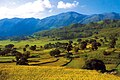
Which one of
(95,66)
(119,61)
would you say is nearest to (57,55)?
(119,61)

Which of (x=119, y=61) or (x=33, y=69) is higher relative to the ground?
(x=33, y=69)

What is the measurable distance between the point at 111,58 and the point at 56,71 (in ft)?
371

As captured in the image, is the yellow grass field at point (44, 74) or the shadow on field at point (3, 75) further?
the yellow grass field at point (44, 74)

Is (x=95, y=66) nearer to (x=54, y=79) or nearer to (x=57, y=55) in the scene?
(x=54, y=79)

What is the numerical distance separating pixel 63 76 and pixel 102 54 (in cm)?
12888

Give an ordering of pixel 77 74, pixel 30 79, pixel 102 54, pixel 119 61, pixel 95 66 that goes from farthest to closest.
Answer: pixel 102 54 < pixel 119 61 < pixel 95 66 < pixel 77 74 < pixel 30 79

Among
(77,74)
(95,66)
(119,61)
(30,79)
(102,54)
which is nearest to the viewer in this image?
(30,79)

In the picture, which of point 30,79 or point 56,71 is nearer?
point 30,79

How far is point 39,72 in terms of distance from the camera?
4494cm

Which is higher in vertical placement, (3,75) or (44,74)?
(3,75)

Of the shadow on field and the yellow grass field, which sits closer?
the shadow on field

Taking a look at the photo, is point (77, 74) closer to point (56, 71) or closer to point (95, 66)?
point (56, 71)

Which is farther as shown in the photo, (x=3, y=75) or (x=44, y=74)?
(x=44, y=74)

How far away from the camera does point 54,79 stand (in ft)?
135
